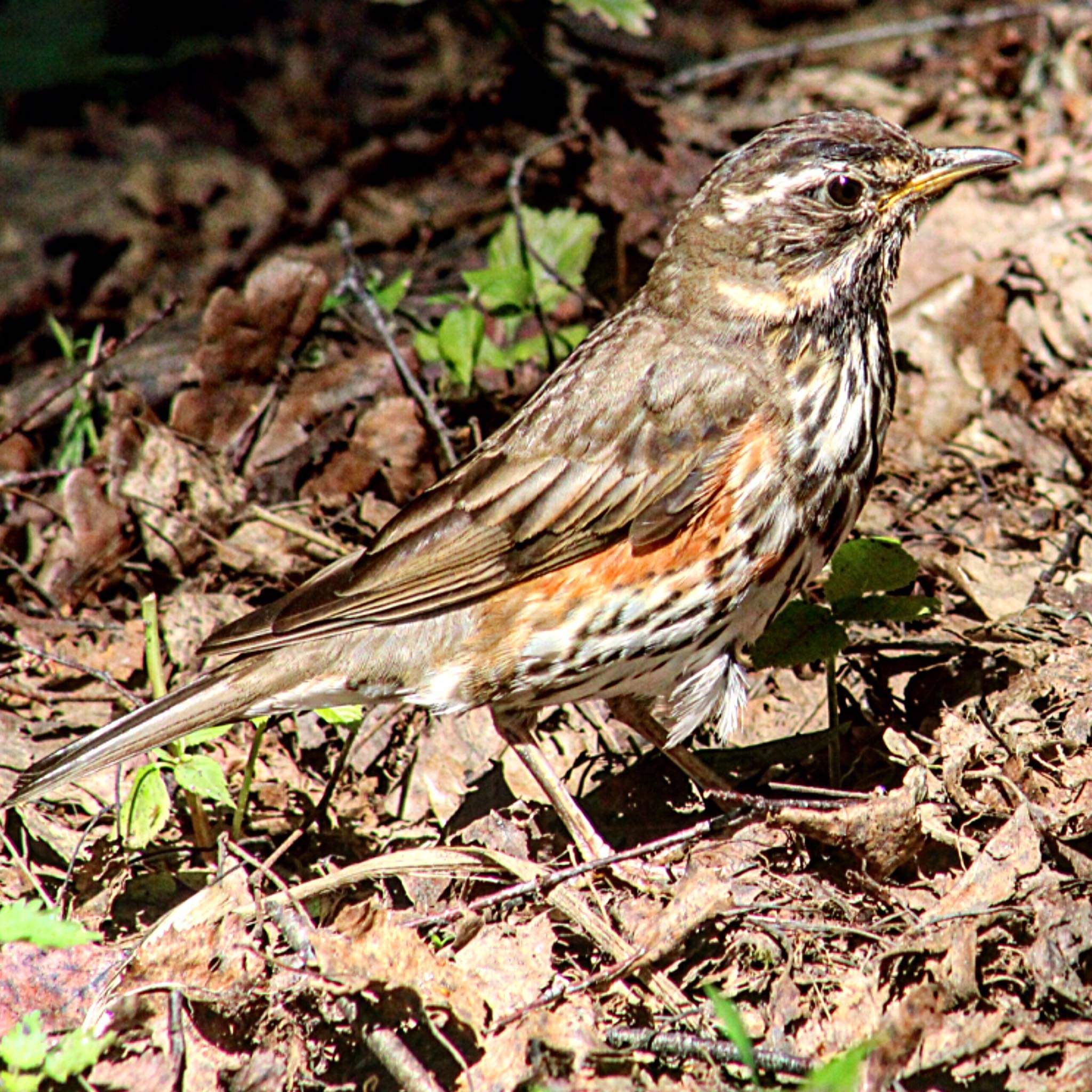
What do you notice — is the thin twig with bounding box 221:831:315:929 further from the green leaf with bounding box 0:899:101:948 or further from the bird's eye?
the bird's eye

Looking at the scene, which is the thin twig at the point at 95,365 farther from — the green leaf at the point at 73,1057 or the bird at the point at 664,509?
the green leaf at the point at 73,1057

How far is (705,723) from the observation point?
477cm

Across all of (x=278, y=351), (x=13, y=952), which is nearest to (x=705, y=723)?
(x=13, y=952)

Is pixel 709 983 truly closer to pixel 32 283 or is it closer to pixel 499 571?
pixel 499 571

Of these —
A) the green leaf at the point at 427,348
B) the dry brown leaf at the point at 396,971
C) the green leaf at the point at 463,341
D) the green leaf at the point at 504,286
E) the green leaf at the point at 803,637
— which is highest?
the green leaf at the point at 504,286

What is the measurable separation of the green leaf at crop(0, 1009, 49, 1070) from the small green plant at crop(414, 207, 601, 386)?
335 centimetres

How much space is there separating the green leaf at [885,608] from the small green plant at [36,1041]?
7.90 feet

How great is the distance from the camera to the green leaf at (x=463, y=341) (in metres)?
6.06

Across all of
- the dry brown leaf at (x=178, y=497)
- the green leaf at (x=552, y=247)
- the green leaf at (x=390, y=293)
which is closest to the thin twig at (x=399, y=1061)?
the dry brown leaf at (x=178, y=497)

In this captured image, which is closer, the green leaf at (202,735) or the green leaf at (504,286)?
the green leaf at (202,735)

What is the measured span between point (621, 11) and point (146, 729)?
12.2 feet

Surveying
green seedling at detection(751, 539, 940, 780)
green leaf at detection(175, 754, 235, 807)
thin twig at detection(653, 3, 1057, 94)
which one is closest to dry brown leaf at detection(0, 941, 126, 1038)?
green leaf at detection(175, 754, 235, 807)

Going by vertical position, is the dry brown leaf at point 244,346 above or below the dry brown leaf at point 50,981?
above

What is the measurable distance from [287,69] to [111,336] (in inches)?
145
